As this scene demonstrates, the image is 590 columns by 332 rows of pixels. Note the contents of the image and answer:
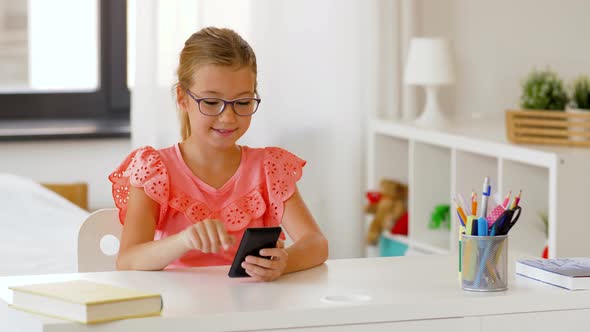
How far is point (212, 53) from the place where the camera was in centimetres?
181

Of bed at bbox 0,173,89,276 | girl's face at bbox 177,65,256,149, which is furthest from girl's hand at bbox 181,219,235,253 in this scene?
bed at bbox 0,173,89,276

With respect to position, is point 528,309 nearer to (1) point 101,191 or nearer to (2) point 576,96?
(2) point 576,96

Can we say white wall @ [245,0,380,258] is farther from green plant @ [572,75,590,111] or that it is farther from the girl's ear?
the girl's ear

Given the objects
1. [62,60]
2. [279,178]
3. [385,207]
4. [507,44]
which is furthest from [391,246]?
[279,178]

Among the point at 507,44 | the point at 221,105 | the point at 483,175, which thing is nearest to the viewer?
the point at 221,105

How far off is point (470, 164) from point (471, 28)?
76 centimetres

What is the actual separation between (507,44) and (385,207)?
29.3 inches

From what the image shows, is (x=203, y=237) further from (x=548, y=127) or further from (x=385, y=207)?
(x=385, y=207)

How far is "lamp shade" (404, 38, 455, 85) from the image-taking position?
3156 mm

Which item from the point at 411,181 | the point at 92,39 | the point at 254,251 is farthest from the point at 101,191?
the point at 254,251

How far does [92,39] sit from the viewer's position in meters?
3.67

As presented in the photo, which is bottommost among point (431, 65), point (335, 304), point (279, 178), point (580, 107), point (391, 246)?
point (391, 246)

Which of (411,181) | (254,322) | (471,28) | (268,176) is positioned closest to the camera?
(254,322)

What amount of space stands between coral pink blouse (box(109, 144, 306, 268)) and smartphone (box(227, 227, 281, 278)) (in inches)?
12.5
